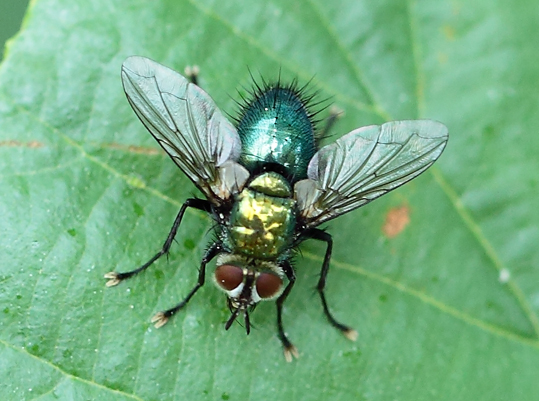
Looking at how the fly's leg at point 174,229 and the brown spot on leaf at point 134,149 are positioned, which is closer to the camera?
the fly's leg at point 174,229

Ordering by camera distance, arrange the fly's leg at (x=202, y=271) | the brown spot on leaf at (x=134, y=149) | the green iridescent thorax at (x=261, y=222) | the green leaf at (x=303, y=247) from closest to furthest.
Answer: the green leaf at (x=303, y=247) → the green iridescent thorax at (x=261, y=222) → the fly's leg at (x=202, y=271) → the brown spot on leaf at (x=134, y=149)

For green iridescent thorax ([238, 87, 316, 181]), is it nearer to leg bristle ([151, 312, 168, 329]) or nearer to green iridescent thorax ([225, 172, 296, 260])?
green iridescent thorax ([225, 172, 296, 260])

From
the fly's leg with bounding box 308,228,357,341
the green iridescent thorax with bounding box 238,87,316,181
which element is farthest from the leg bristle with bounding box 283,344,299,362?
the green iridescent thorax with bounding box 238,87,316,181

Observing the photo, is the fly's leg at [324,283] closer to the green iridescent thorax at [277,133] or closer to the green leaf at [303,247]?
the green leaf at [303,247]

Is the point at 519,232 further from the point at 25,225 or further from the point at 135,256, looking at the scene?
the point at 25,225

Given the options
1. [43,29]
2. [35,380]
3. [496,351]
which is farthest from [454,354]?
[43,29]

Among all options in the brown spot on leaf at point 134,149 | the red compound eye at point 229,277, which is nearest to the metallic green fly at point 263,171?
the red compound eye at point 229,277

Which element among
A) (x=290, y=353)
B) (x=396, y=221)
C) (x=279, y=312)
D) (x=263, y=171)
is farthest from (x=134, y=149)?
(x=396, y=221)
